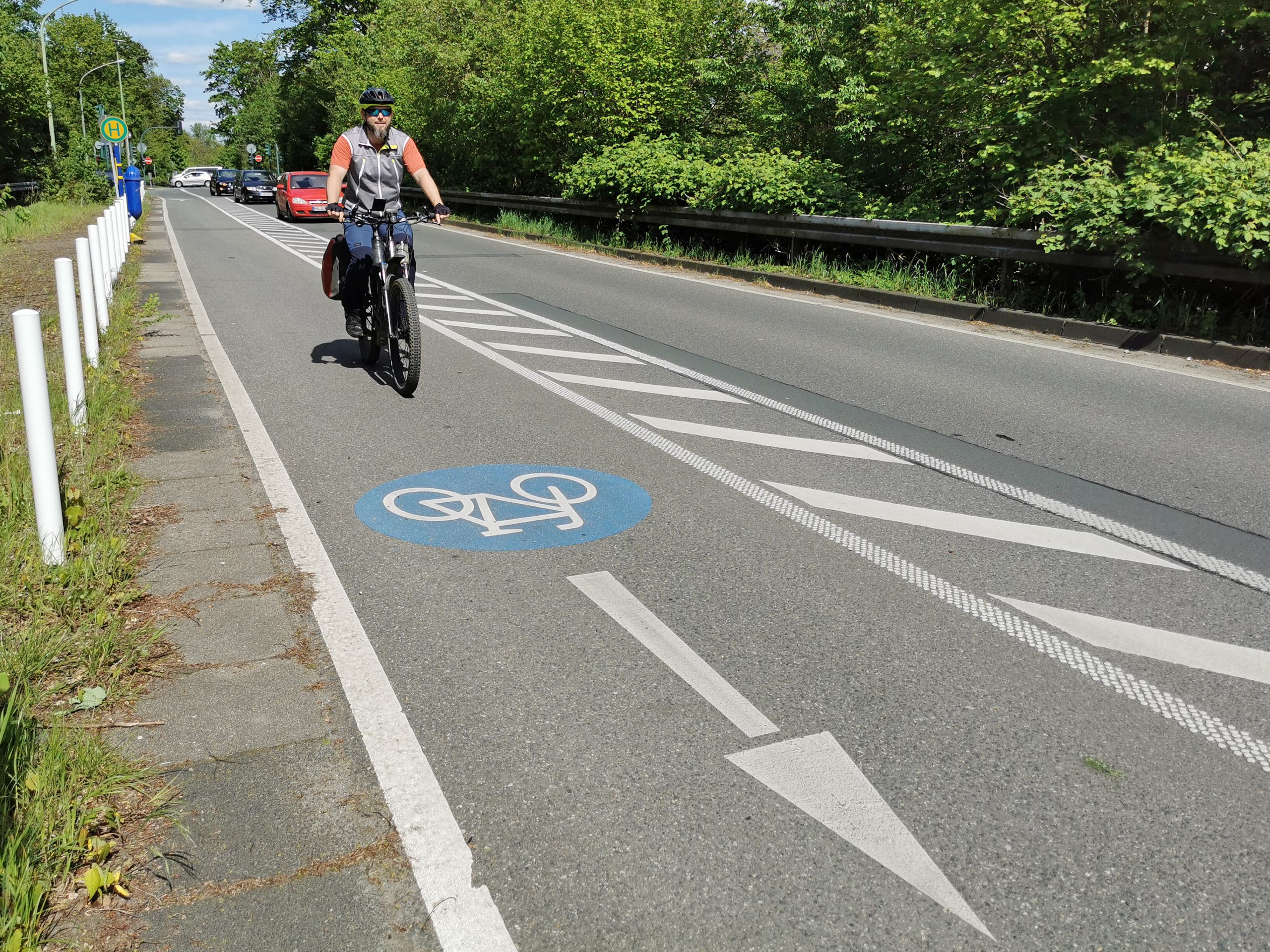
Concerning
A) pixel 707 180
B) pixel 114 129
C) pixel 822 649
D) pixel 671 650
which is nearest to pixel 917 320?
pixel 707 180

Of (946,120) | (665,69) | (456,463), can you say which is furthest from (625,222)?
(456,463)

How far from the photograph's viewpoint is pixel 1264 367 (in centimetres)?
1008

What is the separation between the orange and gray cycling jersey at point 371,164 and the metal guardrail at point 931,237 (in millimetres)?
7755

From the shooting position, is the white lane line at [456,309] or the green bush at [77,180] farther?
the green bush at [77,180]

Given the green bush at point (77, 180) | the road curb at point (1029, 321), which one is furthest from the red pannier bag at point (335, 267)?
the green bush at point (77, 180)

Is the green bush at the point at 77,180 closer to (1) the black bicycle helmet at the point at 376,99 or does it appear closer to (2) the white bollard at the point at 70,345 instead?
(1) the black bicycle helmet at the point at 376,99

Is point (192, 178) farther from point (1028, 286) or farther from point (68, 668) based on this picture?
point (68, 668)

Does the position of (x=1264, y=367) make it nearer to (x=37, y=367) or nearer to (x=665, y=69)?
(x=37, y=367)

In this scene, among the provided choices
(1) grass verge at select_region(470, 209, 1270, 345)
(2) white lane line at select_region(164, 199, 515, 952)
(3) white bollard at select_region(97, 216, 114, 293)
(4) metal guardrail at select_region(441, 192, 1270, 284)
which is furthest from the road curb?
(3) white bollard at select_region(97, 216, 114, 293)

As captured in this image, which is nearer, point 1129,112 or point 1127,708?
point 1127,708

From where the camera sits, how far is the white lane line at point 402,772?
2.56 metres

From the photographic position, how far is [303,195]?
35.2 meters

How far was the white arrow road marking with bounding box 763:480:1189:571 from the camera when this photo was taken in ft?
16.6

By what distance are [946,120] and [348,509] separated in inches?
526
